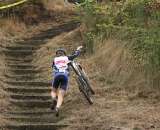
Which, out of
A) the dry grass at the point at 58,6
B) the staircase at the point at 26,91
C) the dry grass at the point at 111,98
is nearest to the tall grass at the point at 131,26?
the dry grass at the point at 111,98

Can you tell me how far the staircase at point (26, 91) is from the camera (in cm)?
1526

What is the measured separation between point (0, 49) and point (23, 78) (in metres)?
4.15

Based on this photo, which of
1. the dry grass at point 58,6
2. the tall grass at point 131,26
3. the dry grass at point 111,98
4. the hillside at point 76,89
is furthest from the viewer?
the dry grass at point 58,6

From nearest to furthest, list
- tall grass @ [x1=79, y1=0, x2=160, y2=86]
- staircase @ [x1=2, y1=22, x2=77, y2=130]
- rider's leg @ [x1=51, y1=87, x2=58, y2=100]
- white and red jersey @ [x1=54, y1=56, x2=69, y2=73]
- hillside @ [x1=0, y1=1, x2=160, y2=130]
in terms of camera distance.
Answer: hillside @ [x1=0, y1=1, x2=160, y2=130]
staircase @ [x1=2, y1=22, x2=77, y2=130]
rider's leg @ [x1=51, y1=87, x2=58, y2=100]
white and red jersey @ [x1=54, y1=56, x2=69, y2=73]
tall grass @ [x1=79, y1=0, x2=160, y2=86]

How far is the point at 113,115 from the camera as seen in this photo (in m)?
14.7

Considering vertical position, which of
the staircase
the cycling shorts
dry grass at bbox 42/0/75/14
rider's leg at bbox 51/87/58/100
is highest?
the cycling shorts

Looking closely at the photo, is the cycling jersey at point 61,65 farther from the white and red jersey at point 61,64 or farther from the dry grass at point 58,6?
the dry grass at point 58,6

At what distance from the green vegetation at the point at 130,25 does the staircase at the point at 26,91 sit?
8.59 ft

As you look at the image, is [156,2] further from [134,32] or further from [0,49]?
[0,49]

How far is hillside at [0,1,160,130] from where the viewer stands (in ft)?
47.7

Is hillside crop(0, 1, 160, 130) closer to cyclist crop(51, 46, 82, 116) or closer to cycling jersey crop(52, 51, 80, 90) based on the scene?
cyclist crop(51, 46, 82, 116)

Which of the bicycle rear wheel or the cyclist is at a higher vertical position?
the cyclist

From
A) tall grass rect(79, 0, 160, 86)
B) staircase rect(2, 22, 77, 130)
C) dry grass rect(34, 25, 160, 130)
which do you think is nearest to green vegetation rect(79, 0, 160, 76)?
tall grass rect(79, 0, 160, 86)

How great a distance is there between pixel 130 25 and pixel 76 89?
2.84 meters
